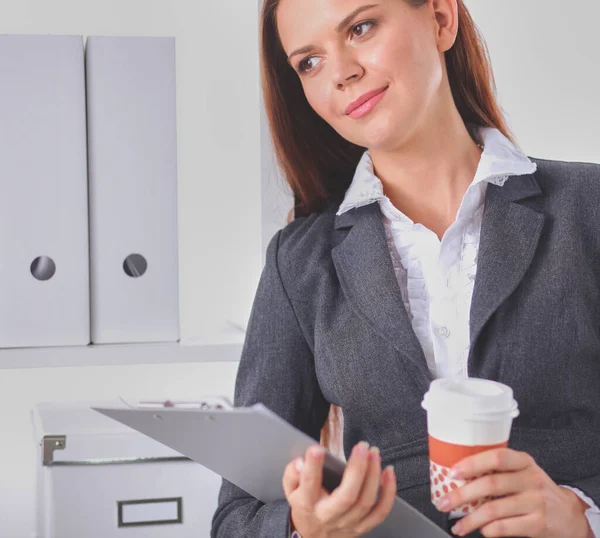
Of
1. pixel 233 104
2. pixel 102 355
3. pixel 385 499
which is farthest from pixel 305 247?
pixel 233 104

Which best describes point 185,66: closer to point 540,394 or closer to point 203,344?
point 203,344

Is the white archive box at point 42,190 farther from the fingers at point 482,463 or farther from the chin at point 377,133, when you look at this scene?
the fingers at point 482,463

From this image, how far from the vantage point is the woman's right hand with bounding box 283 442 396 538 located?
0.72 metres

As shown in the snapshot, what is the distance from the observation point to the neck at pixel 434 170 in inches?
45.8

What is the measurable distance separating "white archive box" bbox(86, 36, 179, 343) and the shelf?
0.09ft

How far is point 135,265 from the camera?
1327 millimetres

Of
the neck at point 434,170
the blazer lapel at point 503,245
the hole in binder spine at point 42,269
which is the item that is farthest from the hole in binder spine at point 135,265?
the blazer lapel at point 503,245

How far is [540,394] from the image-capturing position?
1.02 m

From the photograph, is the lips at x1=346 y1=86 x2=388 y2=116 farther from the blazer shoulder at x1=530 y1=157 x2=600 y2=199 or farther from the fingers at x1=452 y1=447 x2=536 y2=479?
the fingers at x1=452 y1=447 x2=536 y2=479

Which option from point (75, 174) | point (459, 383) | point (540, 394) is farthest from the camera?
point (75, 174)

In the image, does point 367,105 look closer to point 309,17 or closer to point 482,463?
point 309,17

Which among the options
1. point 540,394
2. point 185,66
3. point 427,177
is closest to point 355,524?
point 540,394

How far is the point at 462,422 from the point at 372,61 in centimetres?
56

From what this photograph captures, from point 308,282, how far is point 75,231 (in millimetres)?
429
